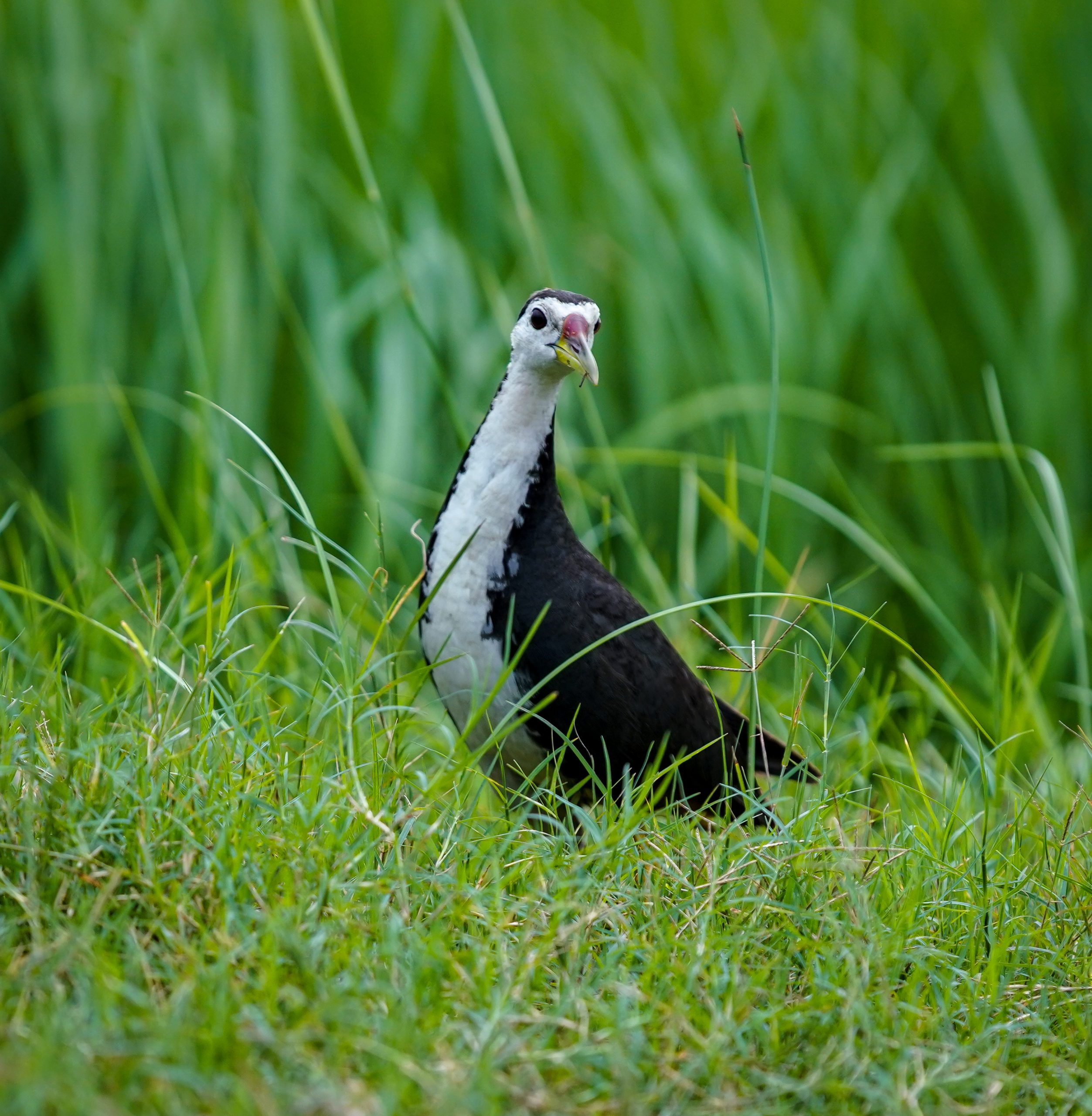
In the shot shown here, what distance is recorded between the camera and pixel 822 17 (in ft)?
14.3

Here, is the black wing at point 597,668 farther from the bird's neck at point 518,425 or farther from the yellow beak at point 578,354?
A: the yellow beak at point 578,354

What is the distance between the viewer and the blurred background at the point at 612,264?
376 cm

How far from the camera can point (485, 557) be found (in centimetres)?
226

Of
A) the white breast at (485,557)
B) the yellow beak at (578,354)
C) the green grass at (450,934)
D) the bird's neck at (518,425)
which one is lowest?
the green grass at (450,934)

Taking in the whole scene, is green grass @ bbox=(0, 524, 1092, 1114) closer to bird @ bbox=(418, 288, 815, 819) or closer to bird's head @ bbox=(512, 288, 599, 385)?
bird @ bbox=(418, 288, 815, 819)

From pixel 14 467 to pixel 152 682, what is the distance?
2.25 metres

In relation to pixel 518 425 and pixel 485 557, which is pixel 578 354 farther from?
pixel 485 557

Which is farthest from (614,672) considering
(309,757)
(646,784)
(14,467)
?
(14,467)

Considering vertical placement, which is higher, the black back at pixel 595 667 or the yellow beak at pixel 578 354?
the yellow beak at pixel 578 354

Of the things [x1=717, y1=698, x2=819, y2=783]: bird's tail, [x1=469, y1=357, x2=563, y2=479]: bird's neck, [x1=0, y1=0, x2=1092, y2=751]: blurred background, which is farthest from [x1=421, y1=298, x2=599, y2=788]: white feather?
[x1=0, y1=0, x2=1092, y2=751]: blurred background

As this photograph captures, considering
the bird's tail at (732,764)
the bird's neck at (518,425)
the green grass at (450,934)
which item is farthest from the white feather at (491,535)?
the bird's tail at (732,764)

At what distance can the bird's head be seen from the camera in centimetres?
217

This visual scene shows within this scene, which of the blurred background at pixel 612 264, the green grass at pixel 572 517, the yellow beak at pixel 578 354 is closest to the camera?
the green grass at pixel 572 517

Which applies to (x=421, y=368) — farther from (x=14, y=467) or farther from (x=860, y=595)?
(x=860, y=595)
